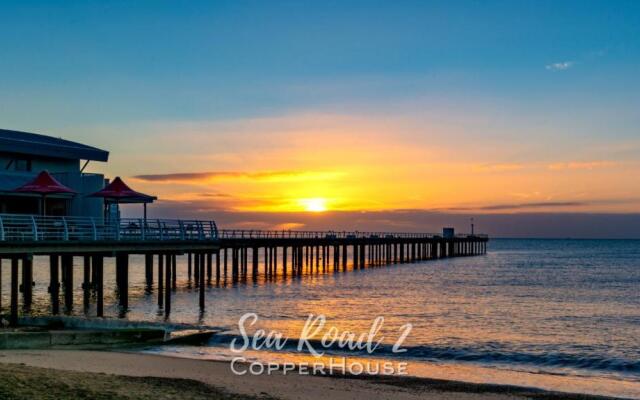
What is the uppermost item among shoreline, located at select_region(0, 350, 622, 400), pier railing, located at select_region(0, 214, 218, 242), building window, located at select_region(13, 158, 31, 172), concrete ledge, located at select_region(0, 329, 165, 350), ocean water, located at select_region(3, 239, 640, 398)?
building window, located at select_region(13, 158, 31, 172)

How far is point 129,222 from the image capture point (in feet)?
100

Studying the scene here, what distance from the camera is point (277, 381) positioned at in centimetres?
1536

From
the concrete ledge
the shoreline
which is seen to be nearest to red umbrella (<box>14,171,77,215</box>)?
the concrete ledge

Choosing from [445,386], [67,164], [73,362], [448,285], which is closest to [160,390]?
[73,362]

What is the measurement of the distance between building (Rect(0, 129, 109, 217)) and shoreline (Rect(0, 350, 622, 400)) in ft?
47.0

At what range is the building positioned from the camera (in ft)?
98.4

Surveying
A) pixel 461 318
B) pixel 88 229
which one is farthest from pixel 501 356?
pixel 88 229

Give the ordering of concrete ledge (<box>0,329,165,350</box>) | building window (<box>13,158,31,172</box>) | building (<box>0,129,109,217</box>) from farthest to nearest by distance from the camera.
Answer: building window (<box>13,158,31,172</box>) < building (<box>0,129,109,217</box>) < concrete ledge (<box>0,329,165,350</box>)

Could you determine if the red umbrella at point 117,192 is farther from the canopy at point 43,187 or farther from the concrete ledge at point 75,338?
the concrete ledge at point 75,338

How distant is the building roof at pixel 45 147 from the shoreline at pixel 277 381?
16618mm

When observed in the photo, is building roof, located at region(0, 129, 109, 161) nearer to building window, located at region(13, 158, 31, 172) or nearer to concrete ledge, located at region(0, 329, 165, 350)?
building window, located at region(13, 158, 31, 172)

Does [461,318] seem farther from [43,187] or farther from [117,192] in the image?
[43,187]

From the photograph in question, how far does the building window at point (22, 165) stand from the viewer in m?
32.1

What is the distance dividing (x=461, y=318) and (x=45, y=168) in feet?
65.2
